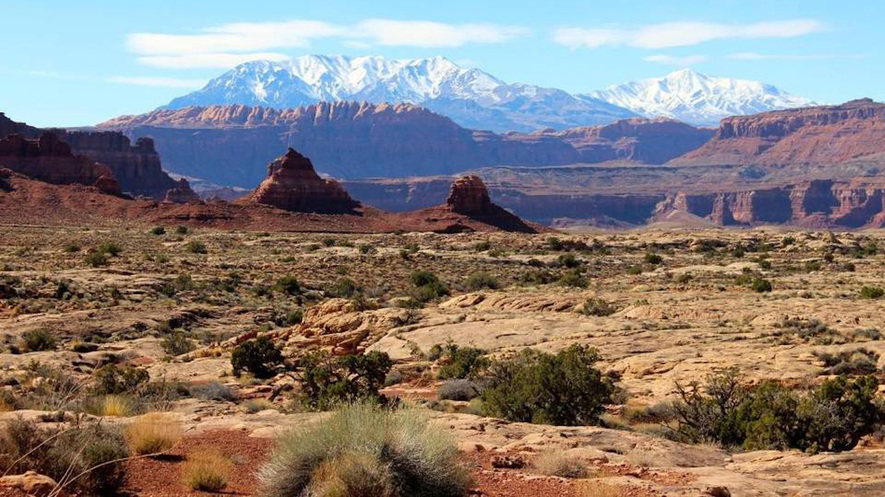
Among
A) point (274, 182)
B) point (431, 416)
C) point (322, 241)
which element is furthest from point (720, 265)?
point (274, 182)

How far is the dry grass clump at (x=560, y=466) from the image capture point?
38.6 feet

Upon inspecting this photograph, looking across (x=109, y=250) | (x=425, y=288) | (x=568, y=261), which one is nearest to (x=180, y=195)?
(x=109, y=250)

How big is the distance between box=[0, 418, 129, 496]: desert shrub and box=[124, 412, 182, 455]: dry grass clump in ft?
2.38

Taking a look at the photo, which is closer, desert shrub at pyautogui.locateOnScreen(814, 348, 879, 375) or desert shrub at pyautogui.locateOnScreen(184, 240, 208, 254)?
desert shrub at pyautogui.locateOnScreen(814, 348, 879, 375)

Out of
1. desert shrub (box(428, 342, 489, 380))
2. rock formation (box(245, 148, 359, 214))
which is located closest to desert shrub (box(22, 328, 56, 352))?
desert shrub (box(428, 342, 489, 380))

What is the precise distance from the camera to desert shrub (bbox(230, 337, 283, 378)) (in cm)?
2452

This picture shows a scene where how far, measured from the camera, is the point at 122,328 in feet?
111

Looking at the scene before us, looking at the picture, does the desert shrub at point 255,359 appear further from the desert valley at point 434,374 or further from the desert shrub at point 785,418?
the desert shrub at point 785,418

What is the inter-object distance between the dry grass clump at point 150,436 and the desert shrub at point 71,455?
0.73 m

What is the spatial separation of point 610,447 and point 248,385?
1190 centimetres

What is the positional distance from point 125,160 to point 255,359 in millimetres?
152687

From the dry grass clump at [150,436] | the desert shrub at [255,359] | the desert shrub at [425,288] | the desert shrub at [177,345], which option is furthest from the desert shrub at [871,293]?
the dry grass clump at [150,436]

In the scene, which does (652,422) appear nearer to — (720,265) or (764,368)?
(764,368)

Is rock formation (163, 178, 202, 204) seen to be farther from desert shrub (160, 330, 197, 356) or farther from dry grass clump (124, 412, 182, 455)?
dry grass clump (124, 412, 182, 455)
